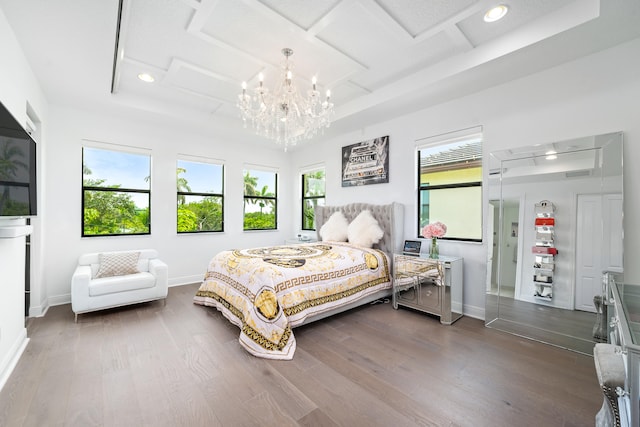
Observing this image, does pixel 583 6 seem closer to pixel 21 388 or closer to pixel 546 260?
pixel 546 260


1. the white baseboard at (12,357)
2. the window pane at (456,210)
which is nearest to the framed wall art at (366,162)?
the window pane at (456,210)

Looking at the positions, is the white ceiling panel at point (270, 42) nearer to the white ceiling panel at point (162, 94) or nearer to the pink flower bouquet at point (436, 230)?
the white ceiling panel at point (162, 94)

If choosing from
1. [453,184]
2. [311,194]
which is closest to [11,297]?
[311,194]

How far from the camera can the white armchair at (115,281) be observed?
312 cm

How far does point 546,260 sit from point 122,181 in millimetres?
5869

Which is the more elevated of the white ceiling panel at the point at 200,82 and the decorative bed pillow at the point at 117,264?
the white ceiling panel at the point at 200,82

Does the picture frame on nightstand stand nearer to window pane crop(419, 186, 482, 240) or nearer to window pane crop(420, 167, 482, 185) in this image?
window pane crop(419, 186, 482, 240)

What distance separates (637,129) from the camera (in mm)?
2383

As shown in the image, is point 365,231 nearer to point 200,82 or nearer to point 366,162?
point 366,162

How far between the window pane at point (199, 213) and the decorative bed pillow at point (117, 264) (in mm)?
1100

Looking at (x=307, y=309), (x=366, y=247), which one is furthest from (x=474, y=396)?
(x=366, y=247)

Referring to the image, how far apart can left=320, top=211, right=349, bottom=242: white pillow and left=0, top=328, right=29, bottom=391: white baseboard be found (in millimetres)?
3694

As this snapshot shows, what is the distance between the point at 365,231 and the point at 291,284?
177 centimetres

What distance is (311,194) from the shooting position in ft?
19.6
